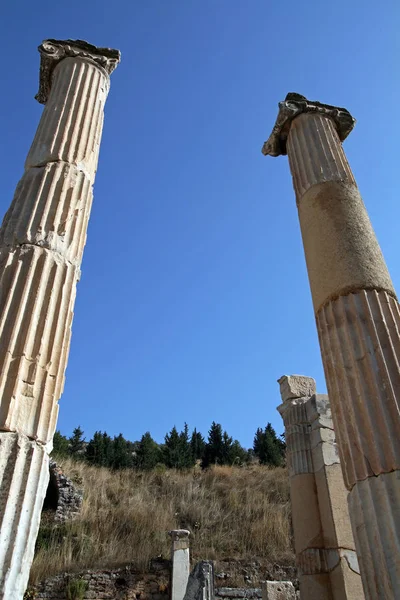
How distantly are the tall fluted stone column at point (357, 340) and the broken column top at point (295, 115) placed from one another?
586 millimetres

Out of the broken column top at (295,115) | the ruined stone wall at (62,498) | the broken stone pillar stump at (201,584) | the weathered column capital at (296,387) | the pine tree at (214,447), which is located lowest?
the broken stone pillar stump at (201,584)

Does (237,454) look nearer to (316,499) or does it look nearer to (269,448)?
(269,448)

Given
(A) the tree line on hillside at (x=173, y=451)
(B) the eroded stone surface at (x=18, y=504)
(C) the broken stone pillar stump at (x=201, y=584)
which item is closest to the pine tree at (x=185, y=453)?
(A) the tree line on hillside at (x=173, y=451)

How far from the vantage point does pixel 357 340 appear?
479cm

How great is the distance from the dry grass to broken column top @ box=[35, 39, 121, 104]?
1363 centimetres

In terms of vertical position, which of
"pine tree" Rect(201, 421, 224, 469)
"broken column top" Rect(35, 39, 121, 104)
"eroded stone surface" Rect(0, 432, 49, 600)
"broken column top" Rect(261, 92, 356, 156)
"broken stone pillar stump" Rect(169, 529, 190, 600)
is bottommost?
"eroded stone surface" Rect(0, 432, 49, 600)

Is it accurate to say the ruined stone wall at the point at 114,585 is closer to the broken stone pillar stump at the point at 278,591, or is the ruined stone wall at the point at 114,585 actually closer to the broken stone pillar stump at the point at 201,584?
the broken stone pillar stump at the point at 201,584

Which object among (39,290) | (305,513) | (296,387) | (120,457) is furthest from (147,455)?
(39,290)

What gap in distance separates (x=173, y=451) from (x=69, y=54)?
27.4 m

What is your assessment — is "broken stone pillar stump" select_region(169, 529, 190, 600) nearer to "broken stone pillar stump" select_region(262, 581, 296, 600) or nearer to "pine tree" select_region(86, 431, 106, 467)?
"broken stone pillar stump" select_region(262, 581, 296, 600)

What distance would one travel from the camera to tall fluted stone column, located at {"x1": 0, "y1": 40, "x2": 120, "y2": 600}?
3.67 metres

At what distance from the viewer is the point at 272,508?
65.6 ft

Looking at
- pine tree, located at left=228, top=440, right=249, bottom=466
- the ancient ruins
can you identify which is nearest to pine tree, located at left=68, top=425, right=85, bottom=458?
pine tree, located at left=228, top=440, right=249, bottom=466

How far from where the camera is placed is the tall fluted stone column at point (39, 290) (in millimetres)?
3674
